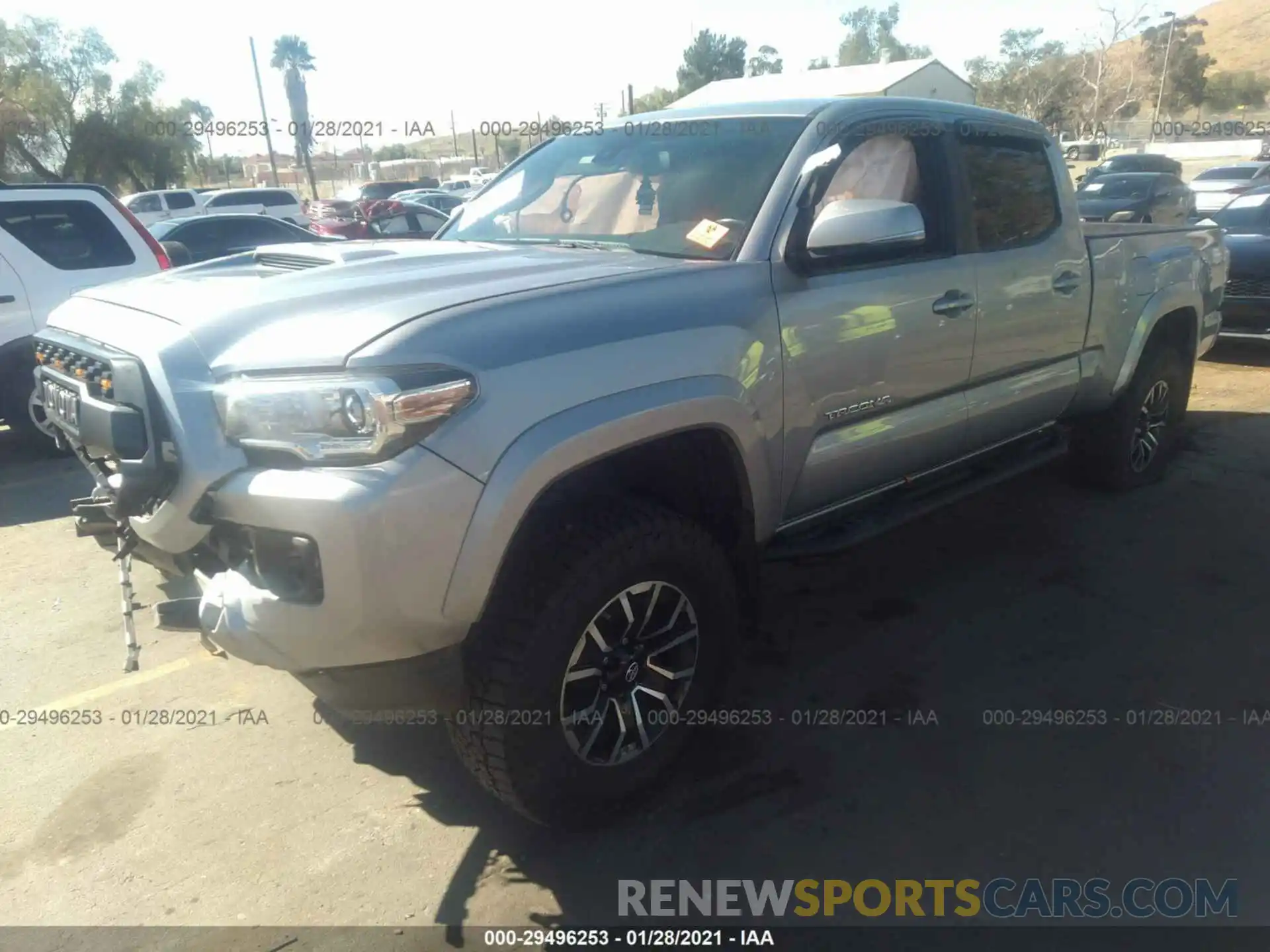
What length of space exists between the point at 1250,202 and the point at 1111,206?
7635 millimetres

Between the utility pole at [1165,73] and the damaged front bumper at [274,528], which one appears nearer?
the damaged front bumper at [274,528]

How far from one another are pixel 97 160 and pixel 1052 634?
41525mm

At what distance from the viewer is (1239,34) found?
124m

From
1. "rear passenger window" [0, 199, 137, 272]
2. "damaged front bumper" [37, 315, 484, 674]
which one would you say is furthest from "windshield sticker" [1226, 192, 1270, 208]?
"damaged front bumper" [37, 315, 484, 674]

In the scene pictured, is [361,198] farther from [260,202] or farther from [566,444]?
[566,444]

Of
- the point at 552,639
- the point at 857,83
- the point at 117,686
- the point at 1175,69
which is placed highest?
the point at 1175,69

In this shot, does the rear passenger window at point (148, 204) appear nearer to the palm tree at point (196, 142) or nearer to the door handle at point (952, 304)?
the palm tree at point (196, 142)

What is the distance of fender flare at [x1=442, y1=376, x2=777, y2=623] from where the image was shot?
2242 mm

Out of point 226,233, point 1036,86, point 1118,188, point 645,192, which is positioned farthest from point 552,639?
point 1036,86

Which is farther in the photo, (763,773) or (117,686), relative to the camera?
(117,686)

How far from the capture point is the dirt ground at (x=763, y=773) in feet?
8.68

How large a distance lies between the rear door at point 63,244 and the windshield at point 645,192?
402cm

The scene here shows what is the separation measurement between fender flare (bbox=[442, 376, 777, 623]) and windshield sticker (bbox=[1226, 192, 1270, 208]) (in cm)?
937

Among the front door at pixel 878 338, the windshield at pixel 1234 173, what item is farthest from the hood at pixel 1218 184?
the front door at pixel 878 338
